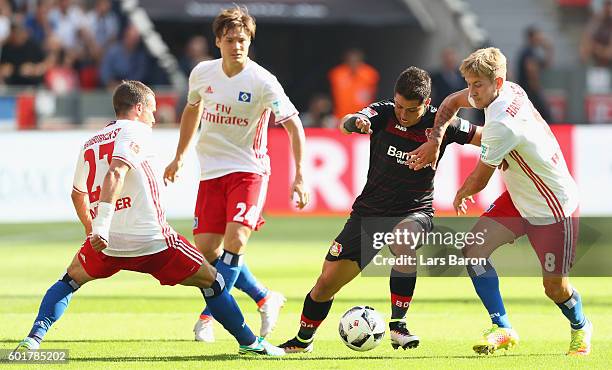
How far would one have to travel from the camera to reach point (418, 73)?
8172mm

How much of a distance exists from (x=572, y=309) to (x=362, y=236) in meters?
1.45

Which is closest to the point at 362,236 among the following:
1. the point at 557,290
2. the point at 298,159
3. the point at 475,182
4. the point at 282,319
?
the point at 298,159

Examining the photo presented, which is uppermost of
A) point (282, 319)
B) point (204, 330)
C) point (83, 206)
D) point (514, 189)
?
point (514, 189)

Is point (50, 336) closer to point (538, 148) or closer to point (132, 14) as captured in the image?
point (538, 148)

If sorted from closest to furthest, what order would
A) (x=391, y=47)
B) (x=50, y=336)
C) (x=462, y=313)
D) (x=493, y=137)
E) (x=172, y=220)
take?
(x=493, y=137), (x=50, y=336), (x=462, y=313), (x=172, y=220), (x=391, y=47)

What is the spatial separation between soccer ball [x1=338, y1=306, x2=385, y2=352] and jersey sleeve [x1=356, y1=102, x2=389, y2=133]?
1236 millimetres

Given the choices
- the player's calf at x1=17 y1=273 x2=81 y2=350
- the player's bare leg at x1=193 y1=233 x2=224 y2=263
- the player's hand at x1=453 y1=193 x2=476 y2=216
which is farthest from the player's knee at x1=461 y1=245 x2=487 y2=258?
the player's calf at x1=17 y1=273 x2=81 y2=350

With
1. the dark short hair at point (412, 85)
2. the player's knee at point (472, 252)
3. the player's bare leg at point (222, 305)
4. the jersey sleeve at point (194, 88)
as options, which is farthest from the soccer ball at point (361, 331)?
the jersey sleeve at point (194, 88)

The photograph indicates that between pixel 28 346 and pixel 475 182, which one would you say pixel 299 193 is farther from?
pixel 28 346

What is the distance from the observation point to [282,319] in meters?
10.1

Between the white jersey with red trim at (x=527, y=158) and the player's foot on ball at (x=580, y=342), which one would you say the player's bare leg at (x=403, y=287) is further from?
the player's foot on ball at (x=580, y=342)

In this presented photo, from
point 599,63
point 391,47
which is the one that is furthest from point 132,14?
point 599,63

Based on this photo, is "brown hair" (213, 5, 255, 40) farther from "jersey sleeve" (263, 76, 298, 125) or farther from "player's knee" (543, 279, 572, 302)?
"player's knee" (543, 279, 572, 302)

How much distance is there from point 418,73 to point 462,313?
112 inches
